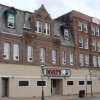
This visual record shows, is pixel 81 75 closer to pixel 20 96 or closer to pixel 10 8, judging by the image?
pixel 20 96

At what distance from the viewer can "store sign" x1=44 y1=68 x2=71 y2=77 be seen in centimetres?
3315

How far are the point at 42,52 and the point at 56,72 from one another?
3748 mm

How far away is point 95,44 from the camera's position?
43188mm

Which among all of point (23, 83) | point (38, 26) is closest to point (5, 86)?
point (23, 83)

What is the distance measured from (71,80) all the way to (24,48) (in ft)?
34.5

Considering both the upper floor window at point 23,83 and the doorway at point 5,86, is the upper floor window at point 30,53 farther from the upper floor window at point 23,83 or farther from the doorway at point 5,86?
the doorway at point 5,86

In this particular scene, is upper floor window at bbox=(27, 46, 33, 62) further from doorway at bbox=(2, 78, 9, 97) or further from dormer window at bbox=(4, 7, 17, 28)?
doorway at bbox=(2, 78, 9, 97)

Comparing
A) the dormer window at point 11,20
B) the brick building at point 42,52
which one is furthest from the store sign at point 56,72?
the dormer window at point 11,20

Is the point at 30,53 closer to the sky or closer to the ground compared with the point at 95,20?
closer to the ground

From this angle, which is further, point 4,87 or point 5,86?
point 5,86

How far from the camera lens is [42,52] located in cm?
3347

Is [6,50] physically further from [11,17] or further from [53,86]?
[53,86]

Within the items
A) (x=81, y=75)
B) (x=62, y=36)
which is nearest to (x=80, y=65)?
(x=81, y=75)

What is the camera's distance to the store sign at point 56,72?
3315 centimetres
